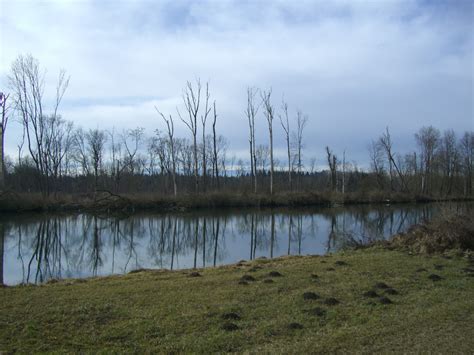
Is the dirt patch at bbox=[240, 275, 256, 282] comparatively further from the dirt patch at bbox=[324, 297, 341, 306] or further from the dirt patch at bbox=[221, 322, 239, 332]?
the dirt patch at bbox=[221, 322, 239, 332]

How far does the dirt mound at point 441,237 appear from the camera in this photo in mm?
12039

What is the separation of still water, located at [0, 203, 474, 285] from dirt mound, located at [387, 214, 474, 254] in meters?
1.38

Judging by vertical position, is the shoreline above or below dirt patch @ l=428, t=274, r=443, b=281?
above

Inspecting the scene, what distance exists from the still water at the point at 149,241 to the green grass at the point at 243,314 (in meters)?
5.02

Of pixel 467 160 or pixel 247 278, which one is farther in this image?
pixel 467 160

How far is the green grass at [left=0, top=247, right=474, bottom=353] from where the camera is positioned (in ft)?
15.0

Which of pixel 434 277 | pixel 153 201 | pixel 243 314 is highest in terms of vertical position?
pixel 153 201

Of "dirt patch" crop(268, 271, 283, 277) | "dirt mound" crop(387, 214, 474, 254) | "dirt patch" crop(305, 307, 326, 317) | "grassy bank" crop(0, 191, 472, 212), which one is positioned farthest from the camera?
"grassy bank" crop(0, 191, 472, 212)

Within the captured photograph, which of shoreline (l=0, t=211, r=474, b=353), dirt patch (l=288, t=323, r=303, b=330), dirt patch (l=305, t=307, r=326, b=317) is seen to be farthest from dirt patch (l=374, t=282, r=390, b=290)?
dirt patch (l=288, t=323, r=303, b=330)

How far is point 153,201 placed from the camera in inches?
1405

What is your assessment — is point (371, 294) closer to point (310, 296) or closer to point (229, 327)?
point (310, 296)

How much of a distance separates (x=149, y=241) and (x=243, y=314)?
13.6 m

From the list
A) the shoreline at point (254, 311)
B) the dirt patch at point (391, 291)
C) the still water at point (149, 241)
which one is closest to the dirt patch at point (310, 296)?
the shoreline at point (254, 311)

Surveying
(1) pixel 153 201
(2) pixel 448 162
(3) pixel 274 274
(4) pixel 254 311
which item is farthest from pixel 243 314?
(2) pixel 448 162
